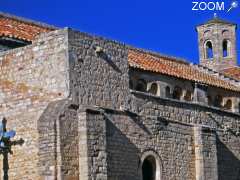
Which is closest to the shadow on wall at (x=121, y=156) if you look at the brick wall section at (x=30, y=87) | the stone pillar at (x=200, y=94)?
the brick wall section at (x=30, y=87)

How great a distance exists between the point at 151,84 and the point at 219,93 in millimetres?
4897

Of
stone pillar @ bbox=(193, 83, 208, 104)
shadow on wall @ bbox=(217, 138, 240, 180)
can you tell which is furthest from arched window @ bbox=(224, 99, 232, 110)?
shadow on wall @ bbox=(217, 138, 240, 180)

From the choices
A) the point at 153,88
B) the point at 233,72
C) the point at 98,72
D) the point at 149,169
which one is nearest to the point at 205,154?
the point at 149,169

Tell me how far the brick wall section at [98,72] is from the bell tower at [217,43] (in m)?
22.7

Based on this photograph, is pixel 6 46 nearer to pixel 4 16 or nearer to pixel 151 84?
pixel 4 16

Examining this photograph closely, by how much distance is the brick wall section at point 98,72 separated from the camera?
81.8 feet

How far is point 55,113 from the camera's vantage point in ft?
78.3

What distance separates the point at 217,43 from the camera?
4916 cm

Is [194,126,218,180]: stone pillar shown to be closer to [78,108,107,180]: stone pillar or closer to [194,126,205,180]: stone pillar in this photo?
[194,126,205,180]: stone pillar

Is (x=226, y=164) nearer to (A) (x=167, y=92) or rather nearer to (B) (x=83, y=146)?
(A) (x=167, y=92)

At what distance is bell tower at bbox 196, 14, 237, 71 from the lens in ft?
161

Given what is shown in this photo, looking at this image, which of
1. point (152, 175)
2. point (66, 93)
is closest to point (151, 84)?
point (152, 175)

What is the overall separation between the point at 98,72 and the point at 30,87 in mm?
2304

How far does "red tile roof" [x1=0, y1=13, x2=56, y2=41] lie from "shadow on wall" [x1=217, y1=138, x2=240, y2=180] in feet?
27.9
